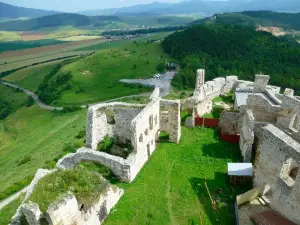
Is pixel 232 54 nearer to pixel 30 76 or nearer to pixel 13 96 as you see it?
pixel 13 96

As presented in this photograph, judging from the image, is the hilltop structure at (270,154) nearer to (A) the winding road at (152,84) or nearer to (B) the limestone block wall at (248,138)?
(B) the limestone block wall at (248,138)

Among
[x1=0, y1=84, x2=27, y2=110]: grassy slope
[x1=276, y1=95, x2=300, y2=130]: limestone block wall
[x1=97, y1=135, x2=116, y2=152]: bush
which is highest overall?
[x1=276, y1=95, x2=300, y2=130]: limestone block wall

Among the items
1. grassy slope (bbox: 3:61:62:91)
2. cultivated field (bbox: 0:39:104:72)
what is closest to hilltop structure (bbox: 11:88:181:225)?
grassy slope (bbox: 3:61:62:91)

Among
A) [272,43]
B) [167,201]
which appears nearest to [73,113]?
[167,201]

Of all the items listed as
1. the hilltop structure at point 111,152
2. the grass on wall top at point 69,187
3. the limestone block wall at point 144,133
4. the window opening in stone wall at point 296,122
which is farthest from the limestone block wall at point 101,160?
the window opening in stone wall at point 296,122

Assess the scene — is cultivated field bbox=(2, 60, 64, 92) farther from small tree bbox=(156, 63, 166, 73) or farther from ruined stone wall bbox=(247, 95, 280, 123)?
ruined stone wall bbox=(247, 95, 280, 123)

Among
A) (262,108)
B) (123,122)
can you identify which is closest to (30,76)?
(123,122)

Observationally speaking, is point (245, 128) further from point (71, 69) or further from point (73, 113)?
point (71, 69)
